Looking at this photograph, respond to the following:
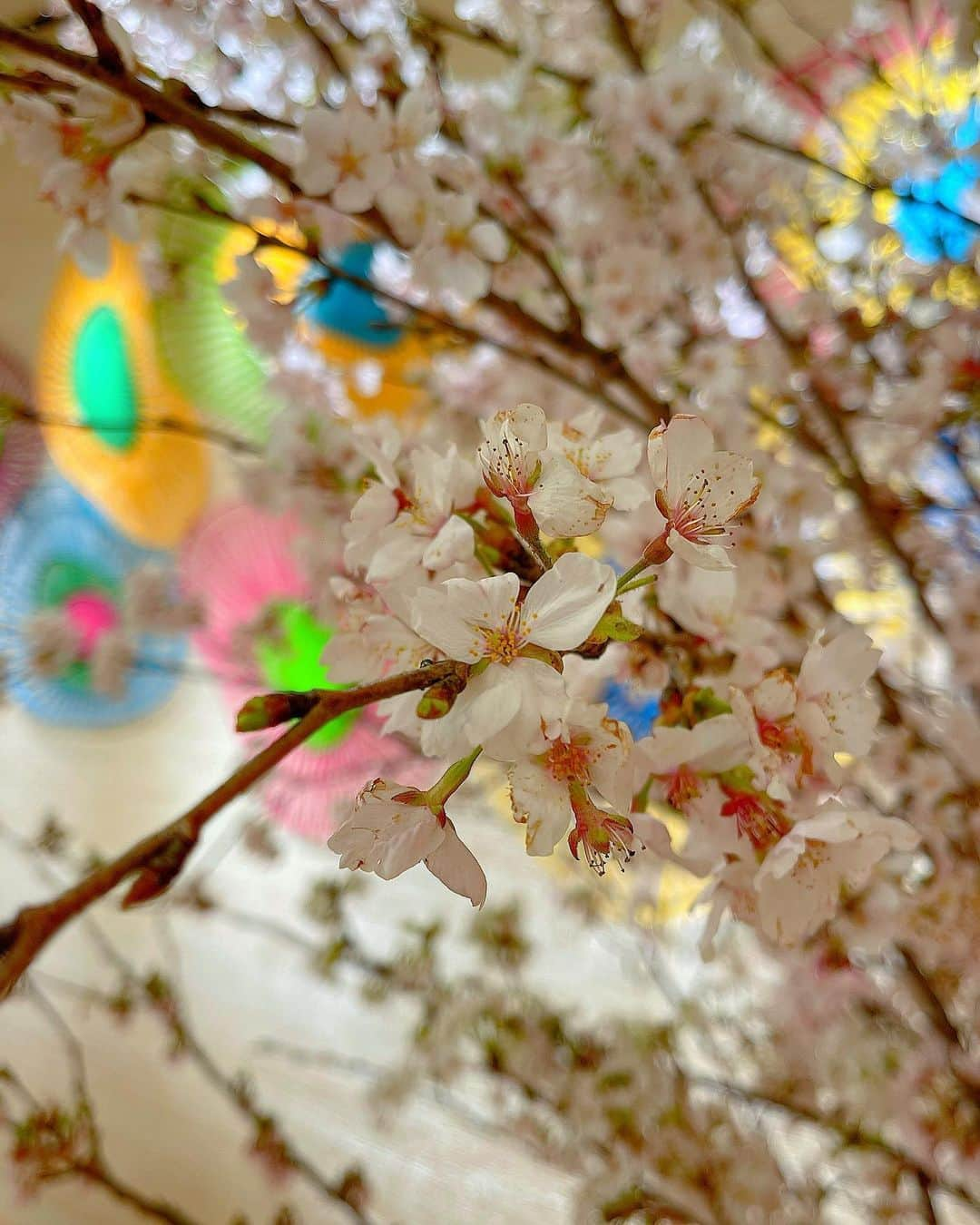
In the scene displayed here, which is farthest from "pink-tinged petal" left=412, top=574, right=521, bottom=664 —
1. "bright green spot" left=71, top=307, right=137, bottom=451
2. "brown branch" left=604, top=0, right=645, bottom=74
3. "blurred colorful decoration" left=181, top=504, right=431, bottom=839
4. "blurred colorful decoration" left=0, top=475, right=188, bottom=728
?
"bright green spot" left=71, top=307, right=137, bottom=451

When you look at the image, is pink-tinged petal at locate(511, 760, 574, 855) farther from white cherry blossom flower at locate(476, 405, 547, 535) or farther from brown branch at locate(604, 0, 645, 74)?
brown branch at locate(604, 0, 645, 74)

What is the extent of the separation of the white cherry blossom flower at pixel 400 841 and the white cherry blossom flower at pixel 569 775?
0.8 inches

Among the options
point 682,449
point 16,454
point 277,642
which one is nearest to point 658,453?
point 682,449

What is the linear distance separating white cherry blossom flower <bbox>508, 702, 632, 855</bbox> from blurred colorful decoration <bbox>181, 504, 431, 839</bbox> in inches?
31.3

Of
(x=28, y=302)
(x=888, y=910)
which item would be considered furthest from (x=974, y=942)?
(x=28, y=302)

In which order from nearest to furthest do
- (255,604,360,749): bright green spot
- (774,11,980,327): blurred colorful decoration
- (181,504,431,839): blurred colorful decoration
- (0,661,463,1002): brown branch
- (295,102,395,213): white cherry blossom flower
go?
(0,661,463,1002): brown branch → (295,102,395,213): white cherry blossom flower → (774,11,980,327): blurred colorful decoration → (181,504,431,839): blurred colorful decoration → (255,604,360,749): bright green spot

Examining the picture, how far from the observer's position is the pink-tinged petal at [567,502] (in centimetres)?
24

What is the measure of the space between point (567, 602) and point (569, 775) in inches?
2.0

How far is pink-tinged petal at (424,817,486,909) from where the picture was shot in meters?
0.24

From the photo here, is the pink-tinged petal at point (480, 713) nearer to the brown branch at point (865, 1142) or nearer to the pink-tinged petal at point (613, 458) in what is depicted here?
the pink-tinged petal at point (613, 458)

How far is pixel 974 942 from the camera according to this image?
0.51 meters

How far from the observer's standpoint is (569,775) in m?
0.24

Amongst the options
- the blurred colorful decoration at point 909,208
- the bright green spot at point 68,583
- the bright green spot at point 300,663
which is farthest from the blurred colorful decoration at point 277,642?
the blurred colorful decoration at point 909,208

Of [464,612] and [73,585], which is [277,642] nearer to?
[464,612]
